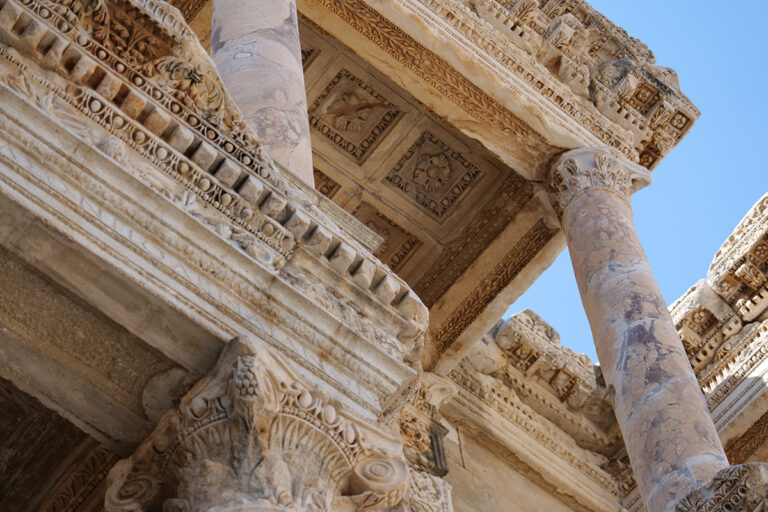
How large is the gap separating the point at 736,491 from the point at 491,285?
5471 mm

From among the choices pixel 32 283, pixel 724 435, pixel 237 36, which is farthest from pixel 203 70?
pixel 724 435

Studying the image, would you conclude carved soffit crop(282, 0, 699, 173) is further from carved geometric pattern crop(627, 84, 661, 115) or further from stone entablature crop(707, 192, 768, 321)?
stone entablature crop(707, 192, 768, 321)

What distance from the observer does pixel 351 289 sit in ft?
16.0

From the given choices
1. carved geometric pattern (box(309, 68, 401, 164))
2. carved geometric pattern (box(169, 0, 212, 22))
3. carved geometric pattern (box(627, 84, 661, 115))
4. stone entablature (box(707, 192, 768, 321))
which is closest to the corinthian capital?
carved geometric pattern (box(627, 84, 661, 115))

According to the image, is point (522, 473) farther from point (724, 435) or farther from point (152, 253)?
point (152, 253)

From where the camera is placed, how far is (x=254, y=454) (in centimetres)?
410

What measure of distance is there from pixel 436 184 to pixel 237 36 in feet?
15.1

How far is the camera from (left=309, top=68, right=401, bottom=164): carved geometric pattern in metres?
12.5

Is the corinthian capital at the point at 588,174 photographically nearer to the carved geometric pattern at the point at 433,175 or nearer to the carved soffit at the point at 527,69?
the carved soffit at the point at 527,69

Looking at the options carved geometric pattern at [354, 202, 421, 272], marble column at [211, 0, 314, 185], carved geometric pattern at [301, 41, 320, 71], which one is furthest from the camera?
carved geometric pattern at [354, 202, 421, 272]

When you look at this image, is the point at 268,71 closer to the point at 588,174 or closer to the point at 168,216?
the point at 168,216

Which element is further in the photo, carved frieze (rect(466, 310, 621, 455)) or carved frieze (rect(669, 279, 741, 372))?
carved frieze (rect(669, 279, 741, 372))

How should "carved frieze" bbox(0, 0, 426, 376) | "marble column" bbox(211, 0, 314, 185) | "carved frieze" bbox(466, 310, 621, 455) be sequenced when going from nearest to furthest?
"carved frieze" bbox(0, 0, 426, 376)
"marble column" bbox(211, 0, 314, 185)
"carved frieze" bbox(466, 310, 621, 455)

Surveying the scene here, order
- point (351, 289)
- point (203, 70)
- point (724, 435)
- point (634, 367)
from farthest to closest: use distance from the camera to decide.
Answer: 1. point (724, 435)
2. point (634, 367)
3. point (203, 70)
4. point (351, 289)
